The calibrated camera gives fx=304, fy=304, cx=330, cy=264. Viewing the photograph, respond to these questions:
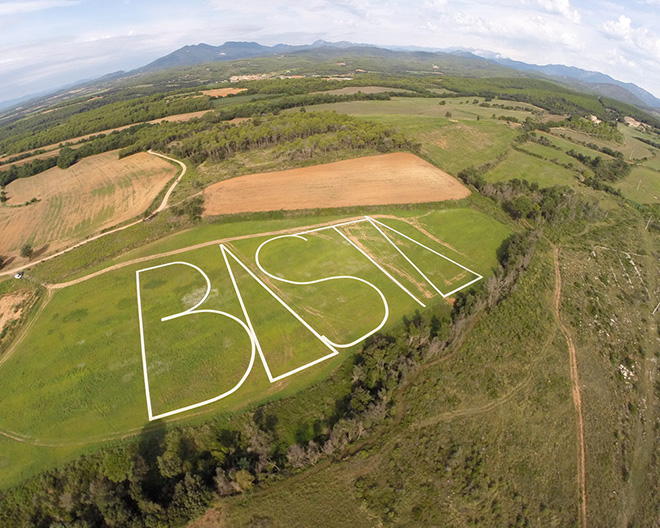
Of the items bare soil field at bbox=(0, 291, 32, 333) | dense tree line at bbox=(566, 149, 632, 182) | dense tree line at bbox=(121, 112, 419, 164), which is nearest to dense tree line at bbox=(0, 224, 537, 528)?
bare soil field at bbox=(0, 291, 32, 333)

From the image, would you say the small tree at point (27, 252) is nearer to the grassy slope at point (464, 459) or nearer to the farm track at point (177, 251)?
the farm track at point (177, 251)

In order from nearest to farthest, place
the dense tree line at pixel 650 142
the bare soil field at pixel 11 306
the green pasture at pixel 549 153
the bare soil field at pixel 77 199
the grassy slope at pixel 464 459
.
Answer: the grassy slope at pixel 464 459 → the bare soil field at pixel 11 306 → the bare soil field at pixel 77 199 → the green pasture at pixel 549 153 → the dense tree line at pixel 650 142

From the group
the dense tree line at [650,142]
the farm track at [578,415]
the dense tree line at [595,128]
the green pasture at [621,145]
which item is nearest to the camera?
the farm track at [578,415]

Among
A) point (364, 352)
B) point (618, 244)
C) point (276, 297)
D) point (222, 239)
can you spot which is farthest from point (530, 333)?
point (222, 239)

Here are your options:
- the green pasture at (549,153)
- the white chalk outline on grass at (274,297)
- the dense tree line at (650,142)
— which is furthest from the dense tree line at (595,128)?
the white chalk outline on grass at (274,297)

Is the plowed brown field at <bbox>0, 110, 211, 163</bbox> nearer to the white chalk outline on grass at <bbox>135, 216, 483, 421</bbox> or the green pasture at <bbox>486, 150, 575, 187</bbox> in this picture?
the white chalk outline on grass at <bbox>135, 216, 483, 421</bbox>

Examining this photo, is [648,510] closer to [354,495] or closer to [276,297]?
[354,495]
